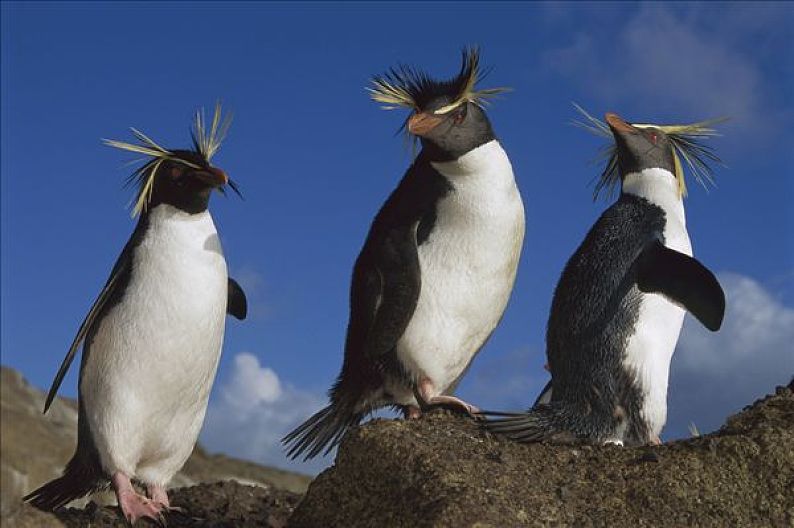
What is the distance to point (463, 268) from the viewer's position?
4.54m

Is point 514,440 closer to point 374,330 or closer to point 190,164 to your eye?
point 374,330

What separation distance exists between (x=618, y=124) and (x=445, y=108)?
823mm

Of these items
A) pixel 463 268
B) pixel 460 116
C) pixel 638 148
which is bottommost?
pixel 463 268

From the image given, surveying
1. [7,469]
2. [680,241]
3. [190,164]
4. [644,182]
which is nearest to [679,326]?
[680,241]

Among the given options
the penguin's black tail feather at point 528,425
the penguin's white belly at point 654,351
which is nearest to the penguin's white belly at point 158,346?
the penguin's black tail feather at point 528,425

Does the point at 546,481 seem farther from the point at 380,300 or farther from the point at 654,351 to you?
the point at 380,300

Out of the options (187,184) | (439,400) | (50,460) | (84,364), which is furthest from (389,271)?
(50,460)

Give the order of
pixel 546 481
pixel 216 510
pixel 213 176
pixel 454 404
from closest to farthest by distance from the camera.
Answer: pixel 546 481 < pixel 454 404 < pixel 213 176 < pixel 216 510

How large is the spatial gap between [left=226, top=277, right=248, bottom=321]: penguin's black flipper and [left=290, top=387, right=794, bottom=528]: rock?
1.52 metres

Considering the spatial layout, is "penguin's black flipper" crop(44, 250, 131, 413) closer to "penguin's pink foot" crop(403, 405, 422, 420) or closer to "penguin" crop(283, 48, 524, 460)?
"penguin" crop(283, 48, 524, 460)

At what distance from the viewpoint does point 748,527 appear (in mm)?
3586

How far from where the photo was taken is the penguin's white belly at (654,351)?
4.05 m

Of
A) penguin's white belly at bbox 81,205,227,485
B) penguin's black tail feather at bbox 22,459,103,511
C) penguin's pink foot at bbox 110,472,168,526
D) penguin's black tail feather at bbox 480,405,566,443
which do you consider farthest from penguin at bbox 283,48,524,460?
penguin's black tail feather at bbox 22,459,103,511

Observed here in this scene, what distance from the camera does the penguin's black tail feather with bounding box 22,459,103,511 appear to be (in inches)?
194
